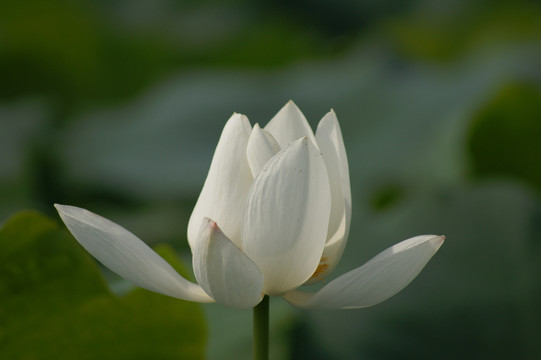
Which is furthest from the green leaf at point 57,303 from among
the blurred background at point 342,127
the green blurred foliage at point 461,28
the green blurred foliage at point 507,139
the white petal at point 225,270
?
the green blurred foliage at point 461,28

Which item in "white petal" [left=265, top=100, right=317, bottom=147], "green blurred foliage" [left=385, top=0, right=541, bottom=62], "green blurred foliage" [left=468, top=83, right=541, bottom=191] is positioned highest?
"green blurred foliage" [left=385, top=0, right=541, bottom=62]

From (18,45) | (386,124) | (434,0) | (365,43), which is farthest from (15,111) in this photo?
(434,0)

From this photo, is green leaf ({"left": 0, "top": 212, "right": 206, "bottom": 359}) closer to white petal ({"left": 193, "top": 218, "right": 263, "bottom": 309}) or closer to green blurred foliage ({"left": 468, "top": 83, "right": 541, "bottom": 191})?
white petal ({"left": 193, "top": 218, "right": 263, "bottom": 309})

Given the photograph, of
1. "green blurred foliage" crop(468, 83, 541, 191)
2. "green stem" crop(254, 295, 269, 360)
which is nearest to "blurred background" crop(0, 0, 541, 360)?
"green blurred foliage" crop(468, 83, 541, 191)

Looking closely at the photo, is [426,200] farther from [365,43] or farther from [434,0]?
[434,0]

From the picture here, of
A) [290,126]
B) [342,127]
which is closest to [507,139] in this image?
[342,127]

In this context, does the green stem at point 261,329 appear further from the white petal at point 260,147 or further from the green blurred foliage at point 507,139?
the green blurred foliage at point 507,139
